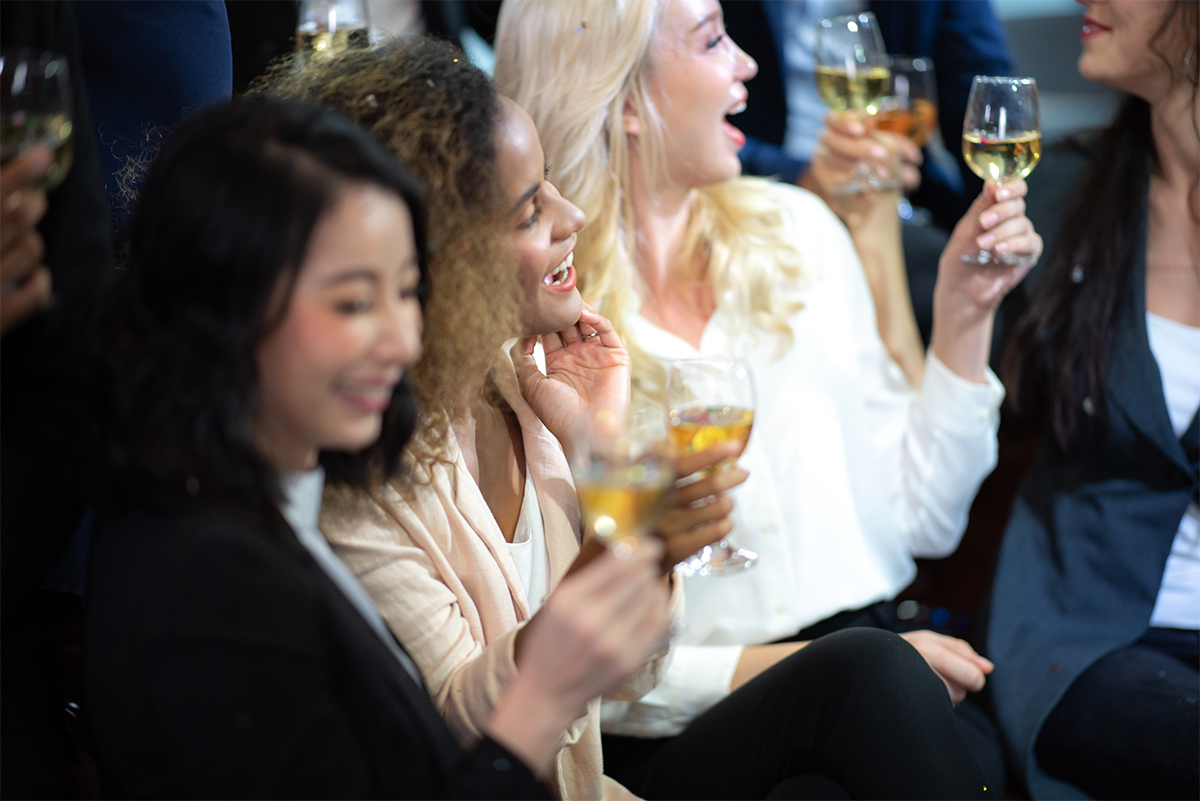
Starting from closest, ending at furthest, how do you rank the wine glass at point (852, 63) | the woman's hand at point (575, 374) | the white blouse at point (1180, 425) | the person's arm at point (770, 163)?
the woman's hand at point (575, 374), the white blouse at point (1180, 425), the wine glass at point (852, 63), the person's arm at point (770, 163)

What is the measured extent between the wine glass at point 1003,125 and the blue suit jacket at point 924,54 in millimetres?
1012

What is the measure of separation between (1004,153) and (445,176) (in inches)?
36.0

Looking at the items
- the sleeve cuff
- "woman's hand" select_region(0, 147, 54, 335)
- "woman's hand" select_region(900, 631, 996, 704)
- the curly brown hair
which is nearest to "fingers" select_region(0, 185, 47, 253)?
"woman's hand" select_region(0, 147, 54, 335)

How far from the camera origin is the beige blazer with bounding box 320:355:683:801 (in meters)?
1.13

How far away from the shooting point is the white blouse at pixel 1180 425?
1851 millimetres

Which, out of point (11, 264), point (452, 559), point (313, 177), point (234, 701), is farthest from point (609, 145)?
point (234, 701)

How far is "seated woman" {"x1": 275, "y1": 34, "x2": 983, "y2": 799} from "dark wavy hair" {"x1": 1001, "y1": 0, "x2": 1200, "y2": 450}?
81 cm

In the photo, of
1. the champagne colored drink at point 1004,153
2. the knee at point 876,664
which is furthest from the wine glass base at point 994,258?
the knee at point 876,664

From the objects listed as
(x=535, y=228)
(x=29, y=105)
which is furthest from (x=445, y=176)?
(x=29, y=105)

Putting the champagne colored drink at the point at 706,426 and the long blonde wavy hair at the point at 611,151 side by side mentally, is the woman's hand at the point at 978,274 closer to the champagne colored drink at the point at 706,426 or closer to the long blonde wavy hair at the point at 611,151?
the long blonde wavy hair at the point at 611,151

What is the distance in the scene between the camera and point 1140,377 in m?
1.87

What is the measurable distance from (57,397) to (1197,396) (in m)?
1.75

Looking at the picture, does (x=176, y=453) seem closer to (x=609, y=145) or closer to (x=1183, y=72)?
(x=609, y=145)

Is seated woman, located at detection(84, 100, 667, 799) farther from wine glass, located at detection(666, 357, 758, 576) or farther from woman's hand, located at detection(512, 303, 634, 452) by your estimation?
woman's hand, located at detection(512, 303, 634, 452)
